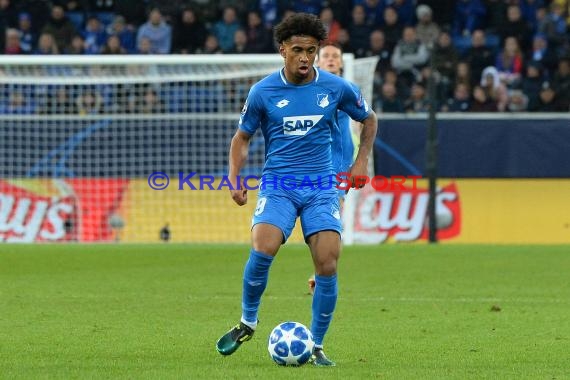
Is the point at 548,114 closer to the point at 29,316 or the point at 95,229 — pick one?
the point at 95,229

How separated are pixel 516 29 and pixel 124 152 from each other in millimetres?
7054

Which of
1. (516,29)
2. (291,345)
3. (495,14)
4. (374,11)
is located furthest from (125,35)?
(291,345)

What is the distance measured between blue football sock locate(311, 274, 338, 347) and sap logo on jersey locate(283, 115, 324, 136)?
0.86 metres

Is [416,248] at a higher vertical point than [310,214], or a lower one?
lower

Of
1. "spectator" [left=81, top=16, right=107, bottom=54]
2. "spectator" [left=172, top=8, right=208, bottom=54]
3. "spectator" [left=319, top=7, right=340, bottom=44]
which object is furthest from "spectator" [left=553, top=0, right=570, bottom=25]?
"spectator" [left=81, top=16, right=107, bottom=54]

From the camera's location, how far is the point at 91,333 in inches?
342

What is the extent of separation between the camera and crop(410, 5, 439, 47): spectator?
817 inches

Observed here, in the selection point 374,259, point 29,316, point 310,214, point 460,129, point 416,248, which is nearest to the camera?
point 310,214

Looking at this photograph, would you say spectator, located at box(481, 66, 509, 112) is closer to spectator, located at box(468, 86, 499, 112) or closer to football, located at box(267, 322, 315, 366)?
spectator, located at box(468, 86, 499, 112)

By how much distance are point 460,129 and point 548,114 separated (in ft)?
4.13

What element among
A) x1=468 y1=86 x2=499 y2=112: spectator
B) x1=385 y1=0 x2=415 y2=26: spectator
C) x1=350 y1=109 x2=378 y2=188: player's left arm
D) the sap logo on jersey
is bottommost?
x1=468 y1=86 x2=499 y2=112: spectator

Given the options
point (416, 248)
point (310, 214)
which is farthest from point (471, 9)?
point (310, 214)

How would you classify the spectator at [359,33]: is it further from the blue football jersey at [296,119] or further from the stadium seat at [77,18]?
the blue football jersey at [296,119]

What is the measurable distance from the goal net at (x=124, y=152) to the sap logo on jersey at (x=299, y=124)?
402 inches
